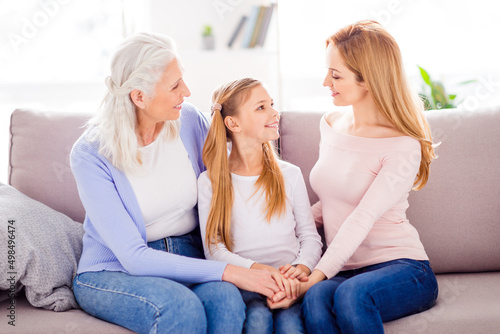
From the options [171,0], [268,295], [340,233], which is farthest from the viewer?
[171,0]

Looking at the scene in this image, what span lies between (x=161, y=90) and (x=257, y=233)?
0.53 meters

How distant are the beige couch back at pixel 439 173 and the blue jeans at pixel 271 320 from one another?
54cm

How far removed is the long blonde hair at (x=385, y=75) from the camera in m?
1.57

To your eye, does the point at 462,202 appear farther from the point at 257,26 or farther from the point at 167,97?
the point at 257,26

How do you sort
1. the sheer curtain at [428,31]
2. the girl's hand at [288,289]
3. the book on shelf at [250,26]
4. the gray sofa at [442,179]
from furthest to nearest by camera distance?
the sheer curtain at [428,31], the book on shelf at [250,26], the gray sofa at [442,179], the girl's hand at [288,289]

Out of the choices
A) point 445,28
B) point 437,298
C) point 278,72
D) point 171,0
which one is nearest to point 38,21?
point 171,0

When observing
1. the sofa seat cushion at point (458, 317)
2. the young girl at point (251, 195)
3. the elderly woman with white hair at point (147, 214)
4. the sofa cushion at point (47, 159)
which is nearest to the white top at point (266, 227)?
the young girl at point (251, 195)

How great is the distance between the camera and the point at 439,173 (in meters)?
1.80

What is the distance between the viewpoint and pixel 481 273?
1.78 meters

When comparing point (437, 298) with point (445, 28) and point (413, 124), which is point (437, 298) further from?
point (445, 28)

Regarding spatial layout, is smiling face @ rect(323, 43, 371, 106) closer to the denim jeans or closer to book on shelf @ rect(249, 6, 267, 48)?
the denim jeans

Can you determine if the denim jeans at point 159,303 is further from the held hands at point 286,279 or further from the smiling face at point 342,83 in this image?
the smiling face at point 342,83

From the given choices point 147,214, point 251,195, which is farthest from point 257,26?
point 147,214

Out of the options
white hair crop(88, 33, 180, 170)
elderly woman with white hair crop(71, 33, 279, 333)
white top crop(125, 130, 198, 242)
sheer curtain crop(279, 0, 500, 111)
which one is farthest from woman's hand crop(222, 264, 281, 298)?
sheer curtain crop(279, 0, 500, 111)
